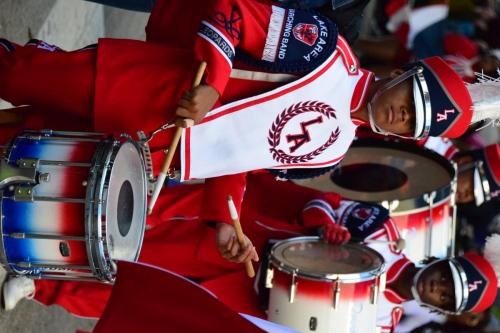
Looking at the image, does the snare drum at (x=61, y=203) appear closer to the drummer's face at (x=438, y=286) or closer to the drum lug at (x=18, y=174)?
the drum lug at (x=18, y=174)

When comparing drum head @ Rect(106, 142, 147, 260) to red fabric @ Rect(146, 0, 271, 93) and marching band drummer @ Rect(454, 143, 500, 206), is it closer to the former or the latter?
red fabric @ Rect(146, 0, 271, 93)

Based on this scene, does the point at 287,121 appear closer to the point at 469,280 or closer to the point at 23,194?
the point at 23,194

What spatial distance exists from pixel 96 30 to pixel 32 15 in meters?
0.94

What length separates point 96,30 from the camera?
14.1ft

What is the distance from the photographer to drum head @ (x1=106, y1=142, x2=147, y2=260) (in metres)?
2.11

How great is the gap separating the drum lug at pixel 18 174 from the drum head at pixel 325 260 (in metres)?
1.33

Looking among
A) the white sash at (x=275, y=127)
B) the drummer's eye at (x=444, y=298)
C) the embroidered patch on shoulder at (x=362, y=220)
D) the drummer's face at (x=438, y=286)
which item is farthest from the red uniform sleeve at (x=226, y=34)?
the drummer's eye at (x=444, y=298)

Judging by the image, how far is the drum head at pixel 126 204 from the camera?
2.11 meters

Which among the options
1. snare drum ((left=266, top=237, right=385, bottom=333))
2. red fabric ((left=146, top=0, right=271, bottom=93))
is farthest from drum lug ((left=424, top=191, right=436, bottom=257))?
red fabric ((left=146, top=0, right=271, bottom=93))

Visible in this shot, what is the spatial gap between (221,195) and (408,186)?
195 centimetres

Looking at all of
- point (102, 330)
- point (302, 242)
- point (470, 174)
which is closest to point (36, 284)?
point (302, 242)

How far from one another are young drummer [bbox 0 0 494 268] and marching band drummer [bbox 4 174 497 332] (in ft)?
2.89

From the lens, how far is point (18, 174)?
2025 mm

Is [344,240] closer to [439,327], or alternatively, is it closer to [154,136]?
[154,136]
